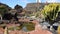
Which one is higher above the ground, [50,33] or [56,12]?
[56,12]

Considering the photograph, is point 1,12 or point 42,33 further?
point 1,12

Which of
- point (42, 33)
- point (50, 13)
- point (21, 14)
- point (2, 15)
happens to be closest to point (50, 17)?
point (50, 13)

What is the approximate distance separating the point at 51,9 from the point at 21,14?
4203 centimetres

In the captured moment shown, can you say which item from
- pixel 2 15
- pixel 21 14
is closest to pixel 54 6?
pixel 2 15

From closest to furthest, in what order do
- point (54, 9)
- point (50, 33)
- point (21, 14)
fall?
point (50, 33), point (54, 9), point (21, 14)

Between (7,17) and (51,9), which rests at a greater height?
(51,9)

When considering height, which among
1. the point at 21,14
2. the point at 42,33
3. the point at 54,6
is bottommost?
the point at 21,14

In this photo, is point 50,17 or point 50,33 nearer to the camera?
point 50,33

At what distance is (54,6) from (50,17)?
4.87 feet

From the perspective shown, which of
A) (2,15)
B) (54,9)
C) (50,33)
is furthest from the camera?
(2,15)

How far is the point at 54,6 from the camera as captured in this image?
70.4 feet

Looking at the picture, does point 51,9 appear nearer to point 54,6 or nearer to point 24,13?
point 54,6

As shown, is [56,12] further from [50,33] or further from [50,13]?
[50,33]

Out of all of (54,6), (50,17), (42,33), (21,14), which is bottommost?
(21,14)
